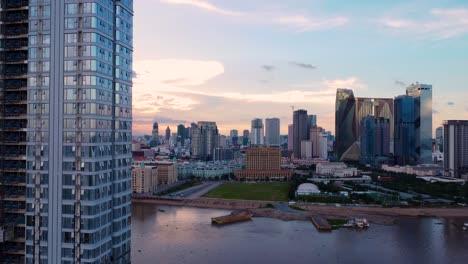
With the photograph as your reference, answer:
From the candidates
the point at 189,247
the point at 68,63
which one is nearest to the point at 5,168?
the point at 68,63

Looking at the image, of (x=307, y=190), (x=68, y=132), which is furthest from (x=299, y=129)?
(x=68, y=132)

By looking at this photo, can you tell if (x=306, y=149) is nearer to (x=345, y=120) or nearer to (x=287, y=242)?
(x=345, y=120)

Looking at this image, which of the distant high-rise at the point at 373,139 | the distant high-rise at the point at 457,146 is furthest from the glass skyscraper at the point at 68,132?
the distant high-rise at the point at 373,139

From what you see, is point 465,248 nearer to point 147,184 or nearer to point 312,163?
point 147,184

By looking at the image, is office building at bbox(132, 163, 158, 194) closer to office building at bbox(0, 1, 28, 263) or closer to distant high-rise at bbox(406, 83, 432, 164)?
office building at bbox(0, 1, 28, 263)

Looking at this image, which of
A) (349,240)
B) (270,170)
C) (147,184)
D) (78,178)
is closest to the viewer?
(78,178)

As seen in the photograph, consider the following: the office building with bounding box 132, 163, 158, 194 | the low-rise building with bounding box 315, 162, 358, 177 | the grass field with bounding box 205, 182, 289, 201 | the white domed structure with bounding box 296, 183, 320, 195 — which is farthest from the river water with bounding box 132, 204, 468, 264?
the low-rise building with bounding box 315, 162, 358, 177
